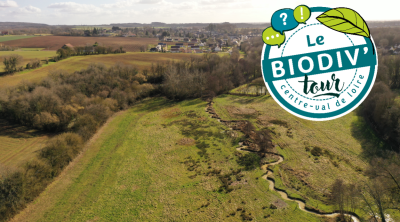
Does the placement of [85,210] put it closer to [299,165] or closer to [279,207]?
[279,207]

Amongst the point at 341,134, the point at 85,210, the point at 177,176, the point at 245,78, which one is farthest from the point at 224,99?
the point at 85,210

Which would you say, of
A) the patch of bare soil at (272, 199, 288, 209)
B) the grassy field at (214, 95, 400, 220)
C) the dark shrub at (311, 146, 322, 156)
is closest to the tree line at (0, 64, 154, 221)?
the grassy field at (214, 95, 400, 220)

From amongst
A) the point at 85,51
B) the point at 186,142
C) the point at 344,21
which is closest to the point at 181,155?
the point at 186,142

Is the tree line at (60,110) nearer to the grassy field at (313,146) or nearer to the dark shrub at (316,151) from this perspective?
the grassy field at (313,146)

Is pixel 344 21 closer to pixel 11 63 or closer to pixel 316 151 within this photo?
pixel 316 151

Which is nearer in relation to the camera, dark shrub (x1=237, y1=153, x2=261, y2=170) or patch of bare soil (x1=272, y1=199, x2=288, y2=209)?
patch of bare soil (x1=272, y1=199, x2=288, y2=209)

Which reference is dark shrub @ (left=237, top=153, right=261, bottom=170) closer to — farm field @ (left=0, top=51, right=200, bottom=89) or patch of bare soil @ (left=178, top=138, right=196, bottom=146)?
patch of bare soil @ (left=178, top=138, right=196, bottom=146)

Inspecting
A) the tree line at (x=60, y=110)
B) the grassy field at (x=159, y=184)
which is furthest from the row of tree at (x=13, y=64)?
the grassy field at (x=159, y=184)
